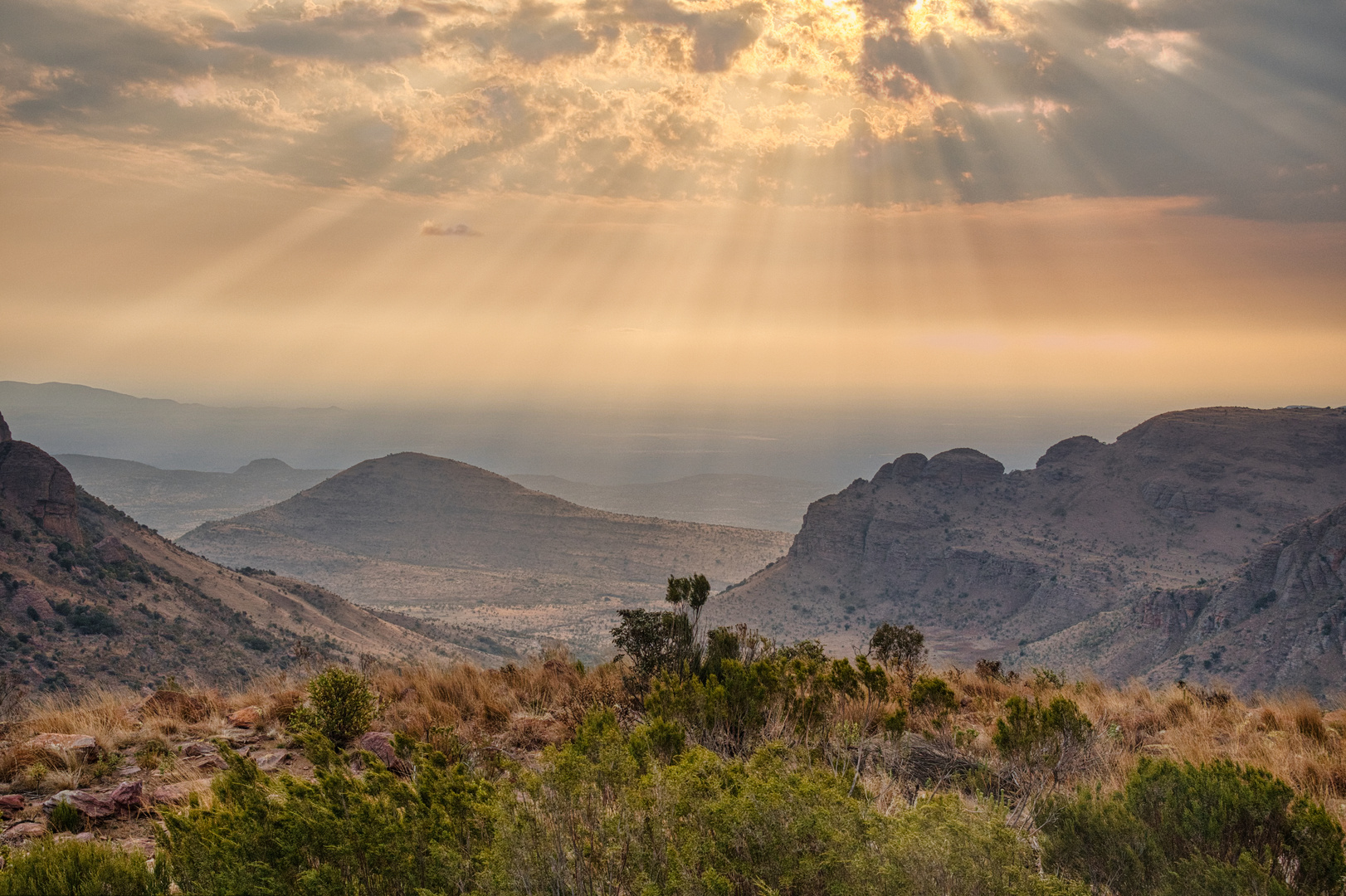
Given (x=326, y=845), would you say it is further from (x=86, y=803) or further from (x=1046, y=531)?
(x=1046, y=531)

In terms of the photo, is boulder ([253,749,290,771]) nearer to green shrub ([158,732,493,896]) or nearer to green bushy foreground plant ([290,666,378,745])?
green bushy foreground plant ([290,666,378,745])

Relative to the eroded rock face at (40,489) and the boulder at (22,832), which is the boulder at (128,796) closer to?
the boulder at (22,832)

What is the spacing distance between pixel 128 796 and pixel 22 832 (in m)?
0.79

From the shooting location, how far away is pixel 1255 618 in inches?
2464

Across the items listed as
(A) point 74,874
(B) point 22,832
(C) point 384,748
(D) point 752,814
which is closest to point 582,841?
(D) point 752,814

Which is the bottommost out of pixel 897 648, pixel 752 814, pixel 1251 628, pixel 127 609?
pixel 1251 628

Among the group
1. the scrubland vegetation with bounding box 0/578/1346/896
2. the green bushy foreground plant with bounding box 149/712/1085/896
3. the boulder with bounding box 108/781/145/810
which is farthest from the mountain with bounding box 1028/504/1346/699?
the boulder with bounding box 108/781/145/810

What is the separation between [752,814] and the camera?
4.39 meters

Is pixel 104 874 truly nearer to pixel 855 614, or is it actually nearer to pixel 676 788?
pixel 676 788

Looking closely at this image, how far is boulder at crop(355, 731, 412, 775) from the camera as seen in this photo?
23.6 feet

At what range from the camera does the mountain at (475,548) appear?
10656 centimetres

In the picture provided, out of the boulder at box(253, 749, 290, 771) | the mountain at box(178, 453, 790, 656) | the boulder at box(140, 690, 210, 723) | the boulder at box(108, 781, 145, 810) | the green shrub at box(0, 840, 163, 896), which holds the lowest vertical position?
the mountain at box(178, 453, 790, 656)

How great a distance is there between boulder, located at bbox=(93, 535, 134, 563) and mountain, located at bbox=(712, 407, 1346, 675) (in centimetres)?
6572

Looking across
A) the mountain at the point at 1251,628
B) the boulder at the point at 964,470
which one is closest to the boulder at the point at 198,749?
the mountain at the point at 1251,628
